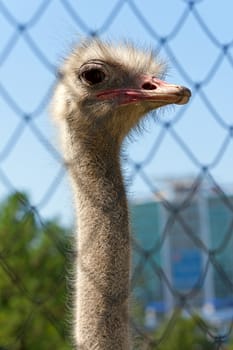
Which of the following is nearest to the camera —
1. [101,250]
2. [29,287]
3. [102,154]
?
[101,250]

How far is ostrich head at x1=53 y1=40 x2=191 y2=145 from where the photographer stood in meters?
1.85

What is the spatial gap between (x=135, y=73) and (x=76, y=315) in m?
0.46

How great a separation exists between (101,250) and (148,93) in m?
0.30

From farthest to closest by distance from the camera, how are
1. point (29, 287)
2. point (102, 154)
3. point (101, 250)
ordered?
point (29, 287), point (102, 154), point (101, 250)

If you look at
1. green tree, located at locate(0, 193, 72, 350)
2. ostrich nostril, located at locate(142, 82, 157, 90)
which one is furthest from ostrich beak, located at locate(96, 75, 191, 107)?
green tree, located at locate(0, 193, 72, 350)

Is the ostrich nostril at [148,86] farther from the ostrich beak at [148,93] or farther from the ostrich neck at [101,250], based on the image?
the ostrich neck at [101,250]

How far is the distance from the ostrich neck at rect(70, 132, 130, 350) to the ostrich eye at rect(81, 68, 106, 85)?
5.1 inches

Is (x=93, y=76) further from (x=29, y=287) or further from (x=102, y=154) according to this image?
(x=29, y=287)

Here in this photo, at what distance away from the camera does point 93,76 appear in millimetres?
1897

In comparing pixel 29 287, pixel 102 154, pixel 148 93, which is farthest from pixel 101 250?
pixel 29 287

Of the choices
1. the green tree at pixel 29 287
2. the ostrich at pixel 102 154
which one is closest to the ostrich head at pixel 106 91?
the ostrich at pixel 102 154

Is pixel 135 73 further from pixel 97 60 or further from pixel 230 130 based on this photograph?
pixel 230 130

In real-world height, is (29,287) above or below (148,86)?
above

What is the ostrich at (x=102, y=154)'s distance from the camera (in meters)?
1.67
